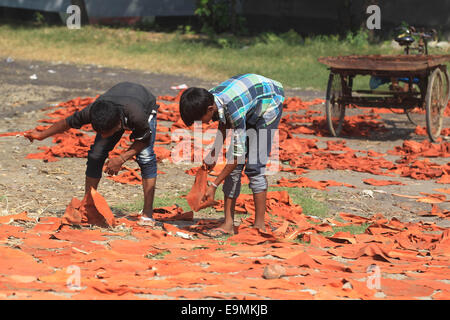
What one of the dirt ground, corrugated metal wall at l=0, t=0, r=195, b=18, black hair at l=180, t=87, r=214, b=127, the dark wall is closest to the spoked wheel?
the dirt ground

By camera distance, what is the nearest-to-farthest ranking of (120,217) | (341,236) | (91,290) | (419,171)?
(91,290)
(341,236)
(120,217)
(419,171)

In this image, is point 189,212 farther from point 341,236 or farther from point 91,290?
point 91,290

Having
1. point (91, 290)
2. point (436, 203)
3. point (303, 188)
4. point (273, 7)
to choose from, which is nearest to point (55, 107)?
point (303, 188)

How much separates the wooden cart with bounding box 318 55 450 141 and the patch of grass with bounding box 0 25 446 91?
5.23 m

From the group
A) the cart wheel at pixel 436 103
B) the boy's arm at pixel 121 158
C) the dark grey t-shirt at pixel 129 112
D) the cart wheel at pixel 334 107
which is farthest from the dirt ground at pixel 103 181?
the dark grey t-shirt at pixel 129 112

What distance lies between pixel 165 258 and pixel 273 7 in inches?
861

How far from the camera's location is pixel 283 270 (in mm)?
4324

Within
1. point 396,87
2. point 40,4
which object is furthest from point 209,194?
point 40,4

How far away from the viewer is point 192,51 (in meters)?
21.6

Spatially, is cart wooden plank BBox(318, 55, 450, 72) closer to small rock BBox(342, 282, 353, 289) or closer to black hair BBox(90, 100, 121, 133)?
black hair BBox(90, 100, 121, 133)

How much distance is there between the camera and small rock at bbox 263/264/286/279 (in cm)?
428

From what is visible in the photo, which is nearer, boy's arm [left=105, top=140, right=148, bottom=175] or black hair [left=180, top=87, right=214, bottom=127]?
black hair [left=180, top=87, right=214, bottom=127]

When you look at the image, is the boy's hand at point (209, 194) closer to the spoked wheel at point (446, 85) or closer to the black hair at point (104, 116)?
the black hair at point (104, 116)

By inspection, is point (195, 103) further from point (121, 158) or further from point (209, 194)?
point (121, 158)
